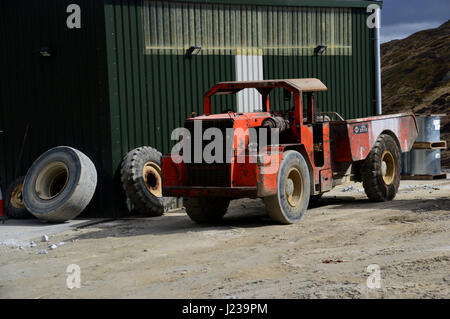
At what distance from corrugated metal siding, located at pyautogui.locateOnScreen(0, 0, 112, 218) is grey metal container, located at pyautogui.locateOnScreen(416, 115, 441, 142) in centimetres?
860

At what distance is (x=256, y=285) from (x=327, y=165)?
5.59 m

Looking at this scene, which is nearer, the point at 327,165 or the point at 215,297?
the point at 215,297

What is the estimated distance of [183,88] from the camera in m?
14.7

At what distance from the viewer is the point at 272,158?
1047 centimetres

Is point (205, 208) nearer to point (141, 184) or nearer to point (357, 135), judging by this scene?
point (141, 184)

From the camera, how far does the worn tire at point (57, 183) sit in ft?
40.9

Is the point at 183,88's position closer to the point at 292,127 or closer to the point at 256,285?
the point at 292,127

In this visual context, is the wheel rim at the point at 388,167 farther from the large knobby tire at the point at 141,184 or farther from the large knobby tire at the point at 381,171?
the large knobby tire at the point at 141,184

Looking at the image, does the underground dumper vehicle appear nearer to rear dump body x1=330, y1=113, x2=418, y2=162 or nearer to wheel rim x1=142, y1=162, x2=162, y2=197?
rear dump body x1=330, y1=113, x2=418, y2=162

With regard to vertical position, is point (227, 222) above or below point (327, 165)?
below

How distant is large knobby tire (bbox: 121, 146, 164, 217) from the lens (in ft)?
42.8

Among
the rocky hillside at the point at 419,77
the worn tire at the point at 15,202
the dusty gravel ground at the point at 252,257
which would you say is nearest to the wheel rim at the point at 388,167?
the dusty gravel ground at the point at 252,257
